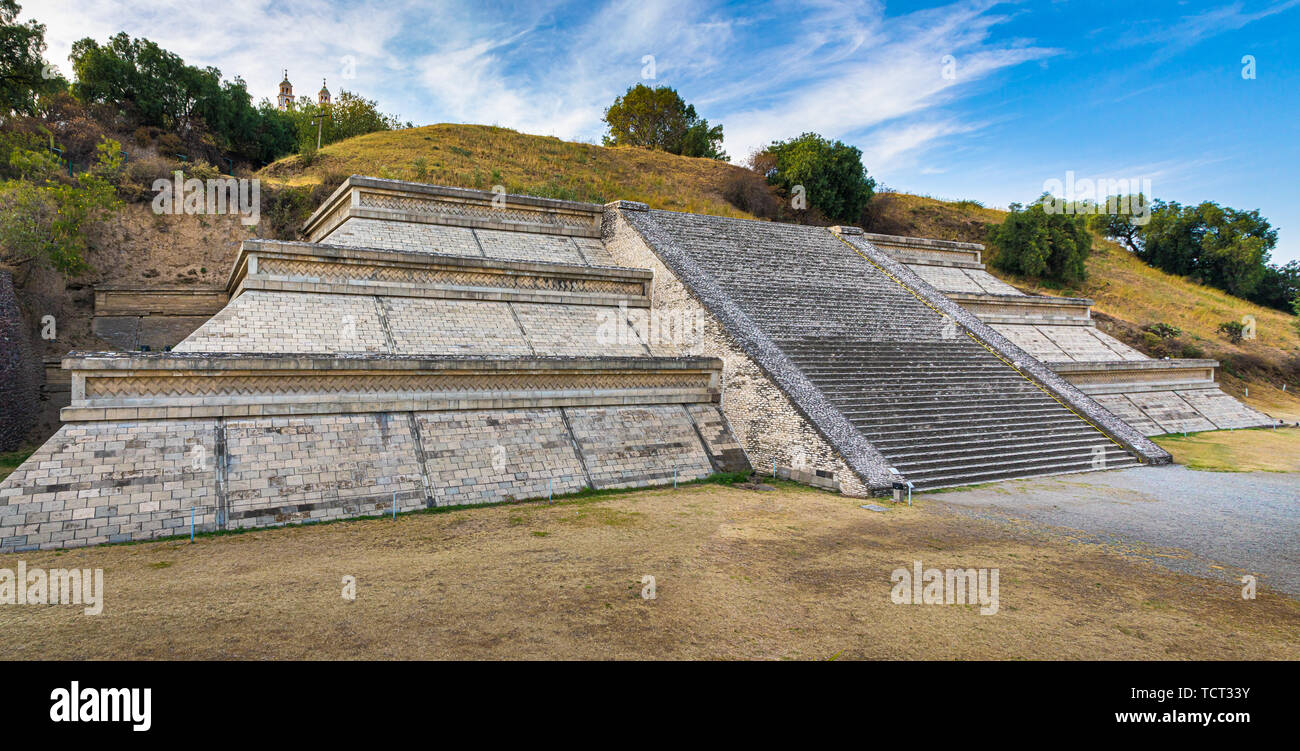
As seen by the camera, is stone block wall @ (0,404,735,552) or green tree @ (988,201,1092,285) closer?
stone block wall @ (0,404,735,552)

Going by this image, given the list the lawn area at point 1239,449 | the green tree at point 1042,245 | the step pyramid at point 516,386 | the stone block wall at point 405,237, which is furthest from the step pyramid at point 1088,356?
the stone block wall at point 405,237

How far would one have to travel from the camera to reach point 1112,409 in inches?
664

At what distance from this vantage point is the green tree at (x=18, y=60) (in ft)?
60.6

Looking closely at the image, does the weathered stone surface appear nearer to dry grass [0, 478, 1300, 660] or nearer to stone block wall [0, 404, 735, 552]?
stone block wall [0, 404, 735, 552]

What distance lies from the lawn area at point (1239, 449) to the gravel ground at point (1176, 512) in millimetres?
946

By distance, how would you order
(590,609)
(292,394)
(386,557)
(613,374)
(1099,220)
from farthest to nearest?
(1099,220), (613,374), (292,394), (386,557), (590,609)

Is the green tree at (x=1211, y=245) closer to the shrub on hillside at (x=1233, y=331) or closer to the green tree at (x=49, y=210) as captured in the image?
the shrub on hillside at (x=1233, y=331)

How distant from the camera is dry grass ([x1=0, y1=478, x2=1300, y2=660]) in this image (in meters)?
4.49

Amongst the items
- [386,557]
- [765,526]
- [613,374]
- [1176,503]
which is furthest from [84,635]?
[1176,503]

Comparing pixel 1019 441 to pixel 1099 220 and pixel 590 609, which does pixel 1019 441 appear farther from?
pixel 1099 220

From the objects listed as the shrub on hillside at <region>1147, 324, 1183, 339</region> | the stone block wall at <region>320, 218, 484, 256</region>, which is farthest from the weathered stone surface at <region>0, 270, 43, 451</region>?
the shrub on hillside at <region>1147, 324, 1183, 339</region>

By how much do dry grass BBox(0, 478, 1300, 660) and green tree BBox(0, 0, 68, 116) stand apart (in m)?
21.4

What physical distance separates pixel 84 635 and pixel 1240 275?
→ 160 feet

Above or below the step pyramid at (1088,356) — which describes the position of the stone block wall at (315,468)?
below
